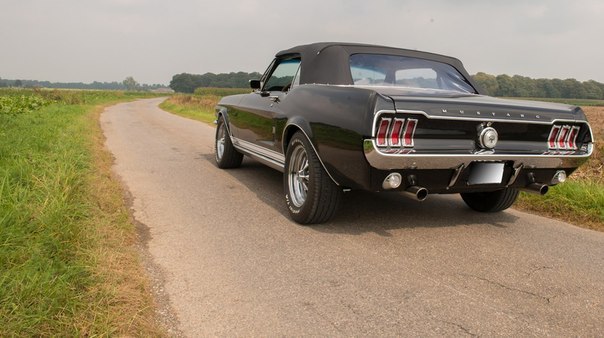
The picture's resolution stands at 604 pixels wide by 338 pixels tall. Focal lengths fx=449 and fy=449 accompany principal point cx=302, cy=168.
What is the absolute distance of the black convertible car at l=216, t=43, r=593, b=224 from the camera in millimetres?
2930

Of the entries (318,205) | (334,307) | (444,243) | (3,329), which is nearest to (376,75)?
(318,205)

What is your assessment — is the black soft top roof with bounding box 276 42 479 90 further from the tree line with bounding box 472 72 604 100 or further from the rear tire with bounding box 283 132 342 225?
the tree line with bounding box 472 72 604 100

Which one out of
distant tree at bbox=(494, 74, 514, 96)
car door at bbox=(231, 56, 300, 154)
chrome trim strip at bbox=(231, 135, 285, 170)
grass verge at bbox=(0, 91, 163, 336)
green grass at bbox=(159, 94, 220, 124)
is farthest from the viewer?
green grass at bbox=(159, 94, 220, 124)

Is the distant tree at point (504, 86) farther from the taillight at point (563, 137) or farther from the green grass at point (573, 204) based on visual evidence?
the taillight at point (563, 137)

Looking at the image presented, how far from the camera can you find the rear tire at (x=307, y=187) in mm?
3498

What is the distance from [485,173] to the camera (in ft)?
10.5

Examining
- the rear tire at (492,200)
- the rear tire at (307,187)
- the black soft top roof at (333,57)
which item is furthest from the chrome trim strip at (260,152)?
the rear tire at (492,200)

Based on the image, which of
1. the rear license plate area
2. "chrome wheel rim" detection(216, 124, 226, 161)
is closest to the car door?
"chrome wheel rim" detection(216, 124, 226, 161)

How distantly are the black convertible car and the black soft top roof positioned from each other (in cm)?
1

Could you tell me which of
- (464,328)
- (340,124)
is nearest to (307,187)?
(340,124)

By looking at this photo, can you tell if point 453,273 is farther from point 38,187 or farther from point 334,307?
point 38,187

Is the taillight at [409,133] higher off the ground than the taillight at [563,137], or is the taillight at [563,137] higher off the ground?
the taillight at [409,133]

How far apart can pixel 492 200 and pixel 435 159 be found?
1.59m

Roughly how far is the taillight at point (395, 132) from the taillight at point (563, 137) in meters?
1.23
